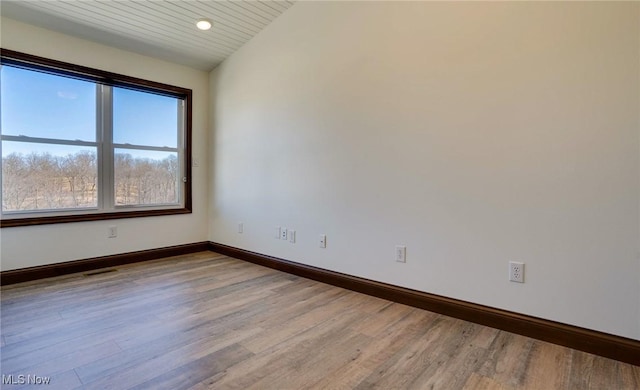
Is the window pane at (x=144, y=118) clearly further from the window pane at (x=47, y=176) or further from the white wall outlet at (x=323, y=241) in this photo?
the white wall outlet at (x=323, y=241)

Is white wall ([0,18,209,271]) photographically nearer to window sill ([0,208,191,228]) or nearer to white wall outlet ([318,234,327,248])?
window sill ([0,208,191,228])

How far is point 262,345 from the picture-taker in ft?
6.08

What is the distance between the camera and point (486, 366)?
65.7 inches

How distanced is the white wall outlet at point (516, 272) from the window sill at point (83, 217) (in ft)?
11.5

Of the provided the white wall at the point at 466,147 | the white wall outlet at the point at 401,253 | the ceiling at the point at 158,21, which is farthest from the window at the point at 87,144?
the white wall outlet at the point at 401,253

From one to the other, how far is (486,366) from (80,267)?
3.58m

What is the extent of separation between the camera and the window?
9.52ft

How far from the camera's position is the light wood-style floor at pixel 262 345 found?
1.54m

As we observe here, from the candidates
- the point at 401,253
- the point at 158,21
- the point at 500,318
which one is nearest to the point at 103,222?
the point at 158,21

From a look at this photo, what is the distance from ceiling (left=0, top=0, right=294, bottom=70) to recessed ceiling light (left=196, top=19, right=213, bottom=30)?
0.04m

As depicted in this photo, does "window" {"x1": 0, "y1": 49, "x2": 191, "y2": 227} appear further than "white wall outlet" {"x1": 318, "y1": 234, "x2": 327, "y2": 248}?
No

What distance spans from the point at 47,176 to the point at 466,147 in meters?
3.67

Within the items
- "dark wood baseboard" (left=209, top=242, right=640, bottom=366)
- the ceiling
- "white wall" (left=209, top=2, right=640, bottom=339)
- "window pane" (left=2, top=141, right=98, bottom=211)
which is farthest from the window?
"dark wood baseboard" (left=209, top=242, right=640, bottom=366)

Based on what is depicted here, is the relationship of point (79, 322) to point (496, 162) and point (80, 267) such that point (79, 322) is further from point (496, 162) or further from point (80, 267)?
point (496, 162)
